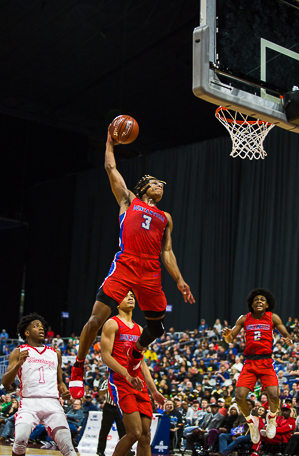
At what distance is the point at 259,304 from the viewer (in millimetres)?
8398

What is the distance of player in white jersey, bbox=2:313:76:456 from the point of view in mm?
5961

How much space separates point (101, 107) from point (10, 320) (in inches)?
565

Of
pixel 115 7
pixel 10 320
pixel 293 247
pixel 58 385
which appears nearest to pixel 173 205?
pixel 293 247

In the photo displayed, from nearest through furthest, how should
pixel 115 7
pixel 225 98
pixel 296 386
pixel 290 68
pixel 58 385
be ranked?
pixel 225 98, pixel 290 68, pixel 58 385, pixel 296 386, pixel 115 7

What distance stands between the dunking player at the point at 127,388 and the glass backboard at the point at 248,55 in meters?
2.72

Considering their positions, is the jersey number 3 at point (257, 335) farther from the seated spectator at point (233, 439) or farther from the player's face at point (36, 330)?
the seated spectator at point (233, 439)

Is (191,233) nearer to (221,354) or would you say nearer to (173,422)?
(221,354)

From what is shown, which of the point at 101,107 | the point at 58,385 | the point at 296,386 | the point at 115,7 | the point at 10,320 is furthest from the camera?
the point at 10,320

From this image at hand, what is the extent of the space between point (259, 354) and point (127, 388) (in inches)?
117

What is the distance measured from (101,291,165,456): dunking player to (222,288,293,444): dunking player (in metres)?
2.25

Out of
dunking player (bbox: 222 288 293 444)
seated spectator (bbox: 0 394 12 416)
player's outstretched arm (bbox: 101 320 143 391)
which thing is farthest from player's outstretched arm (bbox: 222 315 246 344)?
seated spectator (bbox: 0 394 12 416)

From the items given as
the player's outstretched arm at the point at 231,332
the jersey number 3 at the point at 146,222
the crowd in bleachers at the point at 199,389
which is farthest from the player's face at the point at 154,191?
the crowd in bleachers at the point at 199,389

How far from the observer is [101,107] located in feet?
94.0

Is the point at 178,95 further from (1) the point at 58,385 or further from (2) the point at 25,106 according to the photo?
(1) the point at 58,385
